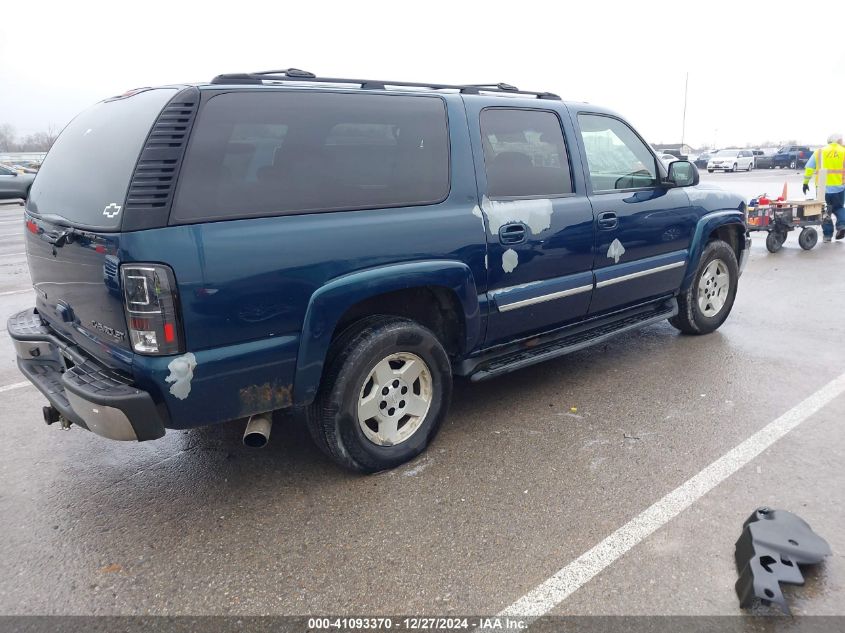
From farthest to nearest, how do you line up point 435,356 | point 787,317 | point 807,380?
point 787,317 → point 807,380 → point 435,356

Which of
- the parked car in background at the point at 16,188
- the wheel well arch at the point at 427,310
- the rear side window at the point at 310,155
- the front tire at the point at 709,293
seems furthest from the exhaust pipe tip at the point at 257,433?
the front tire at the point at 709,293

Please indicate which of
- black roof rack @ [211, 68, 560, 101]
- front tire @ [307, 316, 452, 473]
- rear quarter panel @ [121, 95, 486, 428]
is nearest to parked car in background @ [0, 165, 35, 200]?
black roof rack @ [211, 68, 560, 101]

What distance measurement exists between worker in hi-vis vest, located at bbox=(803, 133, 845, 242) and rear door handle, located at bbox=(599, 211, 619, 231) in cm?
776

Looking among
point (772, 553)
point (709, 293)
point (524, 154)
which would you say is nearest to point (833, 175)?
point (709, 293)

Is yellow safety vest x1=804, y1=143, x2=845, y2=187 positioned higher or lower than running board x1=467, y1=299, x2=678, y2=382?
higher

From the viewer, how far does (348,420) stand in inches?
125

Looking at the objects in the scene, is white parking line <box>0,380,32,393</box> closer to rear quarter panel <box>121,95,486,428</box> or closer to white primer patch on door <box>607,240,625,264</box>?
rear quarter panel <box>121,95,486,428</box>

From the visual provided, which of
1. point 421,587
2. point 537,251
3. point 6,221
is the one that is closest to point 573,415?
point 537,251

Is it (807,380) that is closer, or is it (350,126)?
(350,126)

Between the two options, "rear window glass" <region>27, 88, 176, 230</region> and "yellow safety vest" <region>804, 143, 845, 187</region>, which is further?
"yellow safety vest" <region>804, 143, 845, 187</region>

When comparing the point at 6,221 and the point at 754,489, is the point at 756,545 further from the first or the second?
the point at 6,221

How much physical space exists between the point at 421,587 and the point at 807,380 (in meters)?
3.46

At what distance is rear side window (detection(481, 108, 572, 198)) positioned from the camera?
3756mm

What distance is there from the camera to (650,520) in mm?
2938
